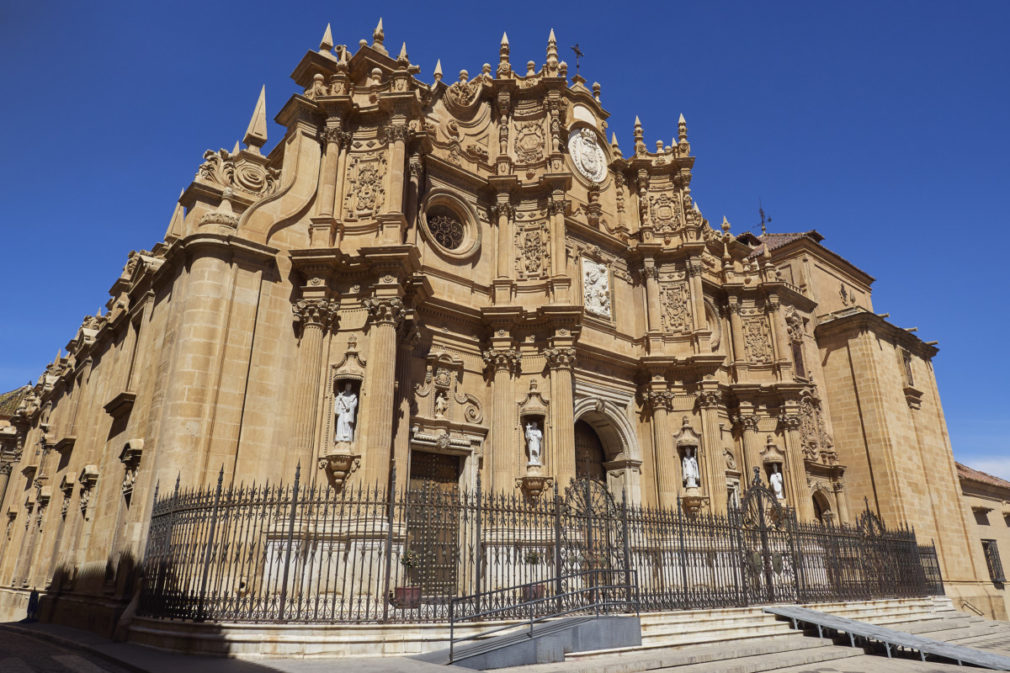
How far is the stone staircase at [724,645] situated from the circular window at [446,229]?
11546 mm

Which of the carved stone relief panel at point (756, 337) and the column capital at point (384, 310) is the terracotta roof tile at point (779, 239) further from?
the column capital at point (384, 310)

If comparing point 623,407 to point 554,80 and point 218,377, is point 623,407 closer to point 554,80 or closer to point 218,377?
point 554,80

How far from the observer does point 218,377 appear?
44.5ft

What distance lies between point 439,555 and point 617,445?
8451 millimetres

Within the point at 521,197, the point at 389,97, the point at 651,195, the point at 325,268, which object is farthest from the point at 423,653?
the point at 651,195

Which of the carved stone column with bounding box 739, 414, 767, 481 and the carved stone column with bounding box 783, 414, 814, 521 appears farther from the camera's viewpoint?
the carved stone column with bounding box 739, 414, 767, 481

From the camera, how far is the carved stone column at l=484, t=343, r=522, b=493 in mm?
17516

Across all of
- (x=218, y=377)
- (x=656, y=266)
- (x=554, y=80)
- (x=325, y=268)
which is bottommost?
(x=218, y=377)

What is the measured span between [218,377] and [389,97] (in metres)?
8.14

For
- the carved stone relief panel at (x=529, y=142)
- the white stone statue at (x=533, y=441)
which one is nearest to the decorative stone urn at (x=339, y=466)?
the white stone statue at (x=533, y=441)

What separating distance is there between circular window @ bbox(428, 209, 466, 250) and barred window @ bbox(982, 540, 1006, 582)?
3143cm

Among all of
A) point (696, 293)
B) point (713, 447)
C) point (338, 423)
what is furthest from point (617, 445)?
point (338, 423)

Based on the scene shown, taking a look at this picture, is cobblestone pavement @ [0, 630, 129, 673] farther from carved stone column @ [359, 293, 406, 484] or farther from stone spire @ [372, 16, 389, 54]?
stone spire @ [372, 16, 389, 54]

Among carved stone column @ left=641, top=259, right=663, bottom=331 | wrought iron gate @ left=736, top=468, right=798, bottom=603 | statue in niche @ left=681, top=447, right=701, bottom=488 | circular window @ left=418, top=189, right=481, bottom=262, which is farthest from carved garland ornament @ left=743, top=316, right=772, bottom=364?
circular window @ left=418, top=189, right=481, bottom=262
